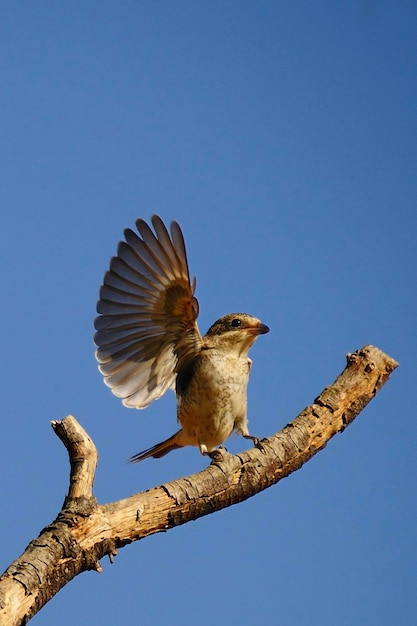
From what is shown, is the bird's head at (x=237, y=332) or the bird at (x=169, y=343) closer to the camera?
the bird at (x=169, y=343)

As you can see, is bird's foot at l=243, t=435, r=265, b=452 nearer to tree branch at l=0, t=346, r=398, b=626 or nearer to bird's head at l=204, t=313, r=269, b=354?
tree branch at l=0, t=346, r=398, b=626

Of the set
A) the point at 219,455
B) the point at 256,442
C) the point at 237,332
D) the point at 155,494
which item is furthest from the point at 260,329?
the point at 155,494

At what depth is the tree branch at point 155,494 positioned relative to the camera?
4562 mm

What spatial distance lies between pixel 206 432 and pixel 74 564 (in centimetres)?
227

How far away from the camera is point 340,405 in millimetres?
5949

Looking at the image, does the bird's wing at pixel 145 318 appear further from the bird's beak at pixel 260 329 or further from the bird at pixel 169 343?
the bird's beak at pixel 260 329

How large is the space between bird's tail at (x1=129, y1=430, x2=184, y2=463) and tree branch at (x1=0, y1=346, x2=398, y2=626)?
1490mm

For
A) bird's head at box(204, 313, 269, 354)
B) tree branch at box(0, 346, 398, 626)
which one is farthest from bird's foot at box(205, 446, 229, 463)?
bird's head at box(204, 313, 269, 354)

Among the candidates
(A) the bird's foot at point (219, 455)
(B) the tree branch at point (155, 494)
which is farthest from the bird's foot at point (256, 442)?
(A) the bird's foot at point (219, 455)

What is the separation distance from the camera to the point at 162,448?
24.1ft

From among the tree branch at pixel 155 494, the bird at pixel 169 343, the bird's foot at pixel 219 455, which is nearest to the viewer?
the tree branch at pixel 155 494

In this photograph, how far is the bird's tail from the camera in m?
7.24

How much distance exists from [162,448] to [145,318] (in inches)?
41.7

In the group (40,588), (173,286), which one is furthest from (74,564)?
(173,286)
